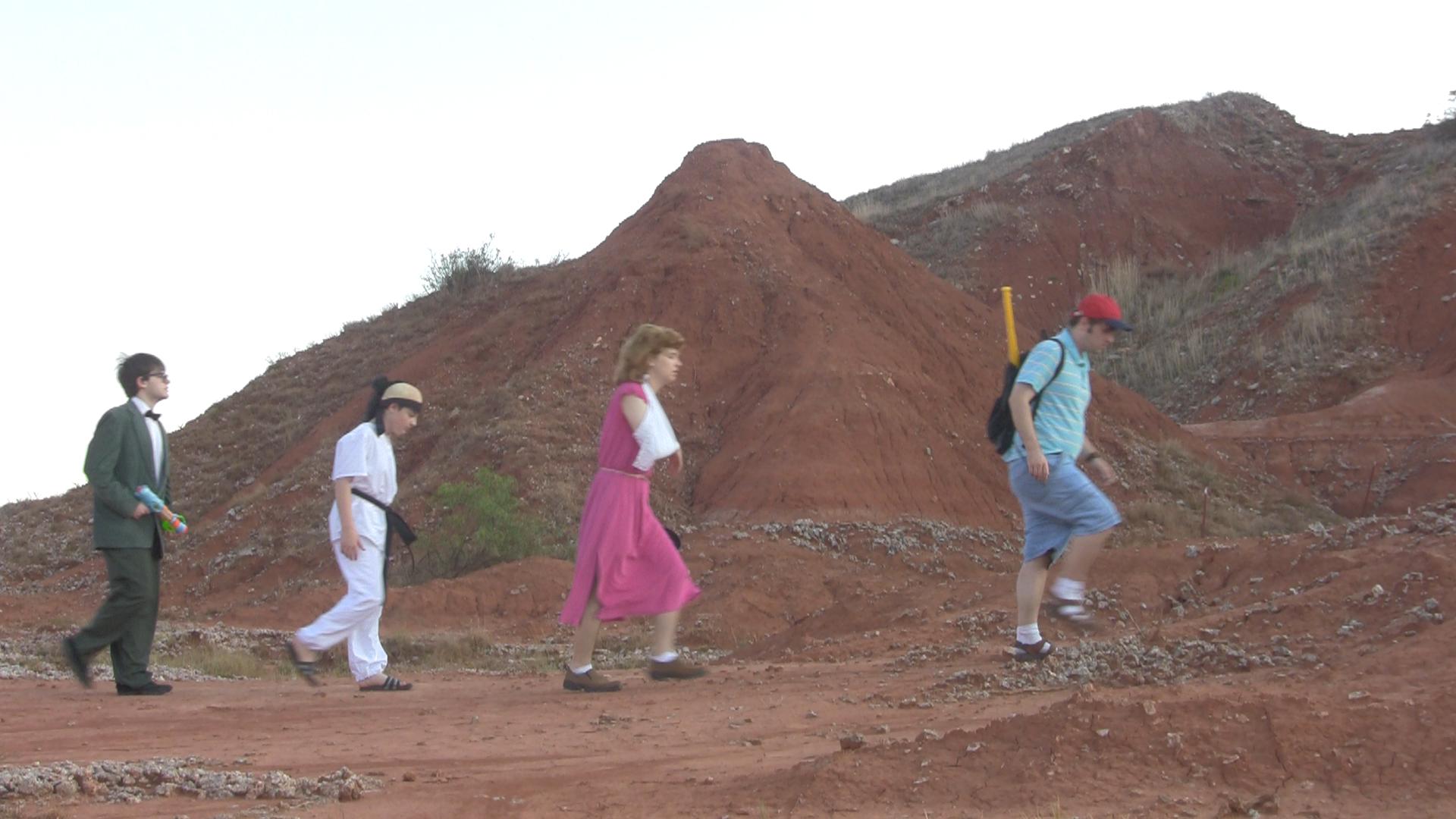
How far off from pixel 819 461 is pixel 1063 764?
41.3 ft

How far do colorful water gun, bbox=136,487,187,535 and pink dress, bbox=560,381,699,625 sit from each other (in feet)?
7.69

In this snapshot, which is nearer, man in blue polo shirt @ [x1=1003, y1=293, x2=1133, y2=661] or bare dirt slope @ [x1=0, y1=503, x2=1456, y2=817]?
bare dirt slope @ [x1=0, y1=503, x2=1456, y2=817]

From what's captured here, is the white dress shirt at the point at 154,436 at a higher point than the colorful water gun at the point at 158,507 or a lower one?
higher

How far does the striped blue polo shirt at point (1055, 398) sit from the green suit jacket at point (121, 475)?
472 cm

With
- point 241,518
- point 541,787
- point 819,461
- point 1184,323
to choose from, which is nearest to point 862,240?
point 819,461

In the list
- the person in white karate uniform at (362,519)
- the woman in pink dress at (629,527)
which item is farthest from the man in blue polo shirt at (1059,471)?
the person in white karate uniform at (362,519)

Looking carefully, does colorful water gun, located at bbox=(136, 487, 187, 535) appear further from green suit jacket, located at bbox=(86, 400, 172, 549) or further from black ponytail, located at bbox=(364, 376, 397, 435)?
black ponytail, located at bbox=(364, 376, 397, 435)

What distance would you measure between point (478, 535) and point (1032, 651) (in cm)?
866

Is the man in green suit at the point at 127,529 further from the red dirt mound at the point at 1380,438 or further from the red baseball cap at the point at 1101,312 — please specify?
the red dirt mound at the point at 1380,438

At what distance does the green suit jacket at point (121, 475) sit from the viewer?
328 inches

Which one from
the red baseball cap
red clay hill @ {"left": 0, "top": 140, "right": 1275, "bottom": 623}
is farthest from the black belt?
red clay hill @ {"left": 0, "top": 140, "right": 1275, "bottom": 623}

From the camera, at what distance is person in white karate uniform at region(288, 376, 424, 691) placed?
8.09 meters

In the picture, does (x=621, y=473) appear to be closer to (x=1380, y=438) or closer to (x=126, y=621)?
(x=126, y=621)

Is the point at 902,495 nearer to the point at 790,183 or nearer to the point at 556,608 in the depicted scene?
the point at 556,608
